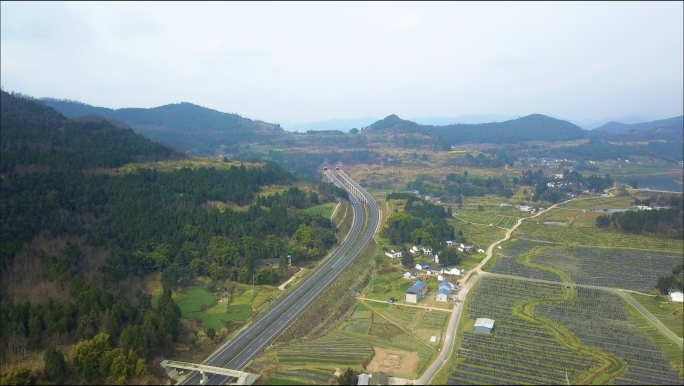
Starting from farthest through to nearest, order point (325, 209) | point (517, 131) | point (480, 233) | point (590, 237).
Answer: point (517, 131) < point (325, 209) < point (480, 233) < point (590, 237)

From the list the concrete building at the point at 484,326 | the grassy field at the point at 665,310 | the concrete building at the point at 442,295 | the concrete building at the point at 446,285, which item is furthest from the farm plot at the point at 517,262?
the concrete building at the point at 484,326

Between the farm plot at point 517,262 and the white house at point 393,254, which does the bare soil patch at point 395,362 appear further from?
the white house at point 393,254

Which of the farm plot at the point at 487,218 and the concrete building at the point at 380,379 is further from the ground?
the farm plot at the point at 487,218

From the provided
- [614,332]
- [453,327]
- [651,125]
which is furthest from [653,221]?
[651,125]

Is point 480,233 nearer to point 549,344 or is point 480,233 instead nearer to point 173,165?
point 549,344

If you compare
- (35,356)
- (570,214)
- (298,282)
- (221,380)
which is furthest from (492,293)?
(570,214)

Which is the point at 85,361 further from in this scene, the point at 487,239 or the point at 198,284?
the point at 487,239
